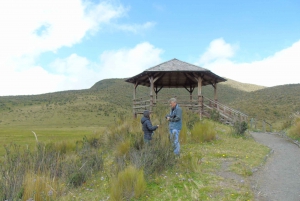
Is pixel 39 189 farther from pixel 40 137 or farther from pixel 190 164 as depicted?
pixel 40 137

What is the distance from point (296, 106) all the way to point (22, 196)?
3826 cm

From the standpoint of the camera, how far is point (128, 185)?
16.6 ft

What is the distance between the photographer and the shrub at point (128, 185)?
4922 millimetres

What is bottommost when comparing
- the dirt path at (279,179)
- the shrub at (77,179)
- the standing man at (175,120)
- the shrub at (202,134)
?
the shrub at (77,179)

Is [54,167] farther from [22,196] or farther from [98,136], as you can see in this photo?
[98,136]

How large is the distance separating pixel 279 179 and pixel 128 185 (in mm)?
3376

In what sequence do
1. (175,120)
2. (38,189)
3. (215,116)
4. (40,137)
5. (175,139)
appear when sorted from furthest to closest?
1. (40,137)
2. (215,116)
3. (175,120)
4. (175,139)
5. (38,189)

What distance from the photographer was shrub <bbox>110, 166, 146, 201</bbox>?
4.92 metres

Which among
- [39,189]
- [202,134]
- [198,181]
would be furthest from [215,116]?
[39,189]

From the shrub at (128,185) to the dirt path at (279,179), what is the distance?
84.0 inches

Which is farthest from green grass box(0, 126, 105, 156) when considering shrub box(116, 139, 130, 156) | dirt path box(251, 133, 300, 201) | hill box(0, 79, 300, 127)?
hill box(0, 79, 300, 127)

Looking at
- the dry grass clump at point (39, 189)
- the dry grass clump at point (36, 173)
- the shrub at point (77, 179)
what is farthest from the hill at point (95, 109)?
the dry grass clump at point (39, 189)

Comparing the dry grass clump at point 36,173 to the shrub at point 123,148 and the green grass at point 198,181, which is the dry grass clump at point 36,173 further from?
the shrub at point 123,148

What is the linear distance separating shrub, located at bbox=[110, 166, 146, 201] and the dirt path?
2.13 meters
